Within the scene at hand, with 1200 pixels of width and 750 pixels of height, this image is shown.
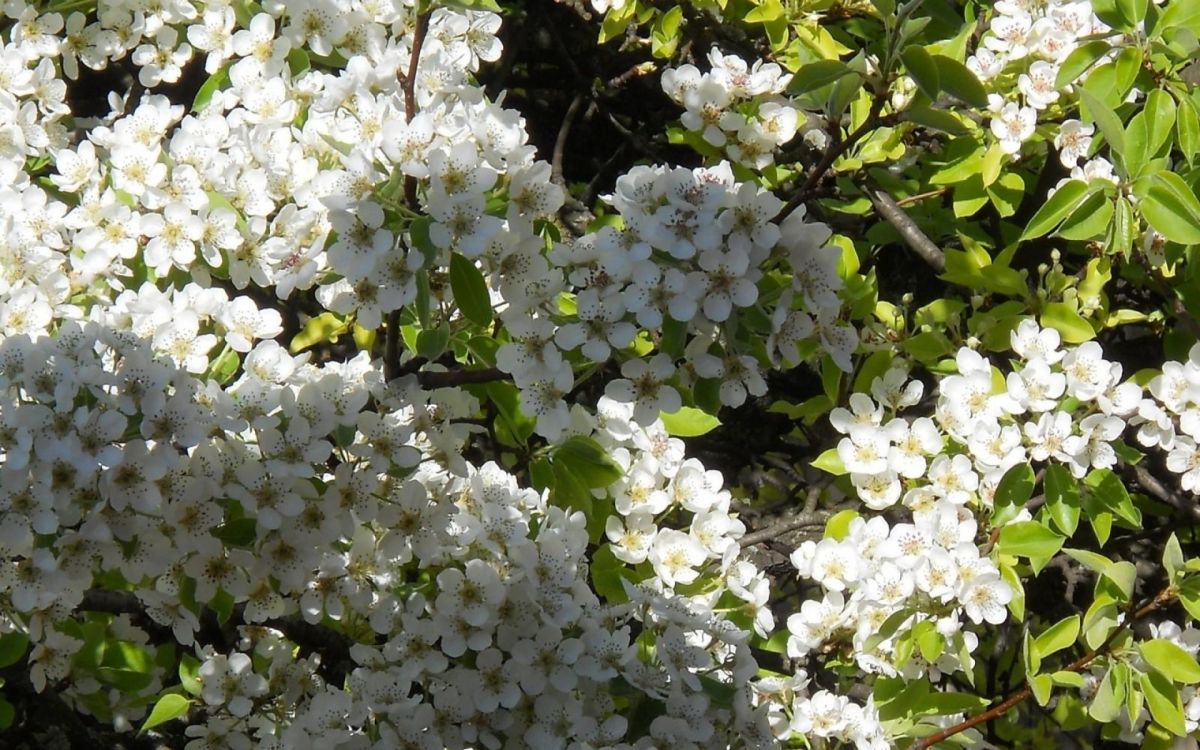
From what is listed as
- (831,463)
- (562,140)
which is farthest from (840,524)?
(562,140)

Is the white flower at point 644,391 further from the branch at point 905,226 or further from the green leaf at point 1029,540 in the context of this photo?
the branch at point 905,226

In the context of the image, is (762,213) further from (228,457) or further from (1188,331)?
(1188,331)

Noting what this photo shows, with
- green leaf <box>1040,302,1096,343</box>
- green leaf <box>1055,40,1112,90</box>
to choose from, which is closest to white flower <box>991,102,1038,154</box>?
green leaf <box>1055,40,1112,90</box>

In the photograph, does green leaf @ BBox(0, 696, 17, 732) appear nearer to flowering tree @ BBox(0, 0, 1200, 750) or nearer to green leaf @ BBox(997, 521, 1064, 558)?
flowering tree @ BBox(0, 0, 1200, 750)

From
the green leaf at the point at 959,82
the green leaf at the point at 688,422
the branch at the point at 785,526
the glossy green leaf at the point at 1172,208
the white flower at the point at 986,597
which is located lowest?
the branch at the point at 785,526

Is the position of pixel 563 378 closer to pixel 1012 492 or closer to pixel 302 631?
pixel 302 631

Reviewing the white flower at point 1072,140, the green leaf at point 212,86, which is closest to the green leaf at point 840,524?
the white flower at point 1072,140
